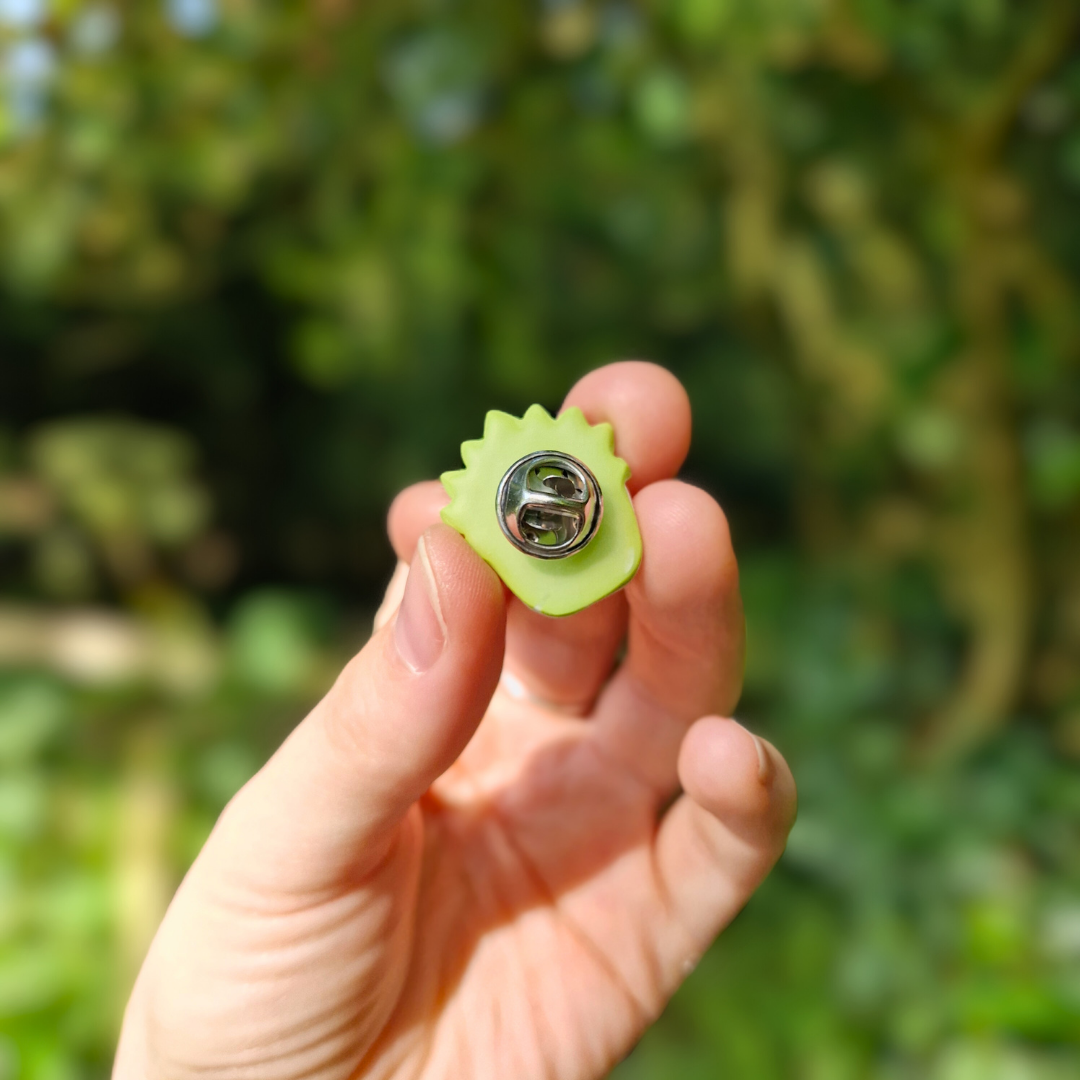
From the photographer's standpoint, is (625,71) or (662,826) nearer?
(662,826)

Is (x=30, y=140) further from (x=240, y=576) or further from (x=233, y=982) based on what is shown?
(x=233, y=982)

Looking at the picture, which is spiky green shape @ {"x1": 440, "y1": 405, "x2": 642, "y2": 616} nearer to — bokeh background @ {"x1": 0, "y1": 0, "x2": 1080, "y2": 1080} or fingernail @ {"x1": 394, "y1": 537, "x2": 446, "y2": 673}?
fingernail @ {"x1": 394, "y1": 537, "x2": 446, "y2": 673}

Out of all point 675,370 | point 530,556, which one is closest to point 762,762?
point 530,556

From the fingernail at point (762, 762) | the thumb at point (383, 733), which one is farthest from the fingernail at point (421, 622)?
the fingernail at point (762, 762)

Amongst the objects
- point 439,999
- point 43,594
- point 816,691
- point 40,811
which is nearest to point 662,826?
point 439,999

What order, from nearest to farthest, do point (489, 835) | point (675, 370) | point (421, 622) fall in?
point (421, 622), point (489, 835), point (675, 370)

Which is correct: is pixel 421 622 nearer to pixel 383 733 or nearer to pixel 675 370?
pixel 383 733
